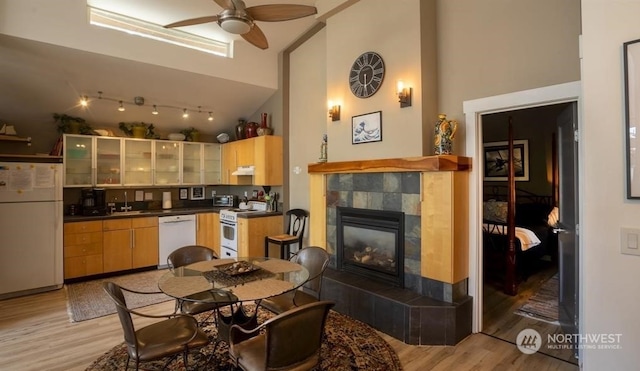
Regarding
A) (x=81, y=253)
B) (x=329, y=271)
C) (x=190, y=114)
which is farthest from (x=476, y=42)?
(x=81, y=253)

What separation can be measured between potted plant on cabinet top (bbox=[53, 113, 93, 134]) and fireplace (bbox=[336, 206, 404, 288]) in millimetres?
4139

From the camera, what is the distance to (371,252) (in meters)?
3.56

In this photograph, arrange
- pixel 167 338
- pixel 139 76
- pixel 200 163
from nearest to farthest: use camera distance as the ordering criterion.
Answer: pixel 167 338 < pixel 139 76 < pixel 200 163

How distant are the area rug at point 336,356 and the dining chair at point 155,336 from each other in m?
0.45

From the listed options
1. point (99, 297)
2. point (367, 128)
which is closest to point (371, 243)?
point (367, 128)

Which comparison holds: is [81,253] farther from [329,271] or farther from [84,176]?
[329,271]

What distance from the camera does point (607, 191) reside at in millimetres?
1525

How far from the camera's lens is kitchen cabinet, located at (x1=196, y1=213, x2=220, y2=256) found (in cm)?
551

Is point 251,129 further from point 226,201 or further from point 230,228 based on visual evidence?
point 230,228

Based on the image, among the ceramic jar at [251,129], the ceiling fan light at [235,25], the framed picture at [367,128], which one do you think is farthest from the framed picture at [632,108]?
the ceramic jar at [251,129]

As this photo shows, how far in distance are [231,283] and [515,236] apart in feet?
12.1

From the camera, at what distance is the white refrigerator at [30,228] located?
3854mm

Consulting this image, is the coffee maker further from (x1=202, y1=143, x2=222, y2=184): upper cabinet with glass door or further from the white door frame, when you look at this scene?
the white door frame

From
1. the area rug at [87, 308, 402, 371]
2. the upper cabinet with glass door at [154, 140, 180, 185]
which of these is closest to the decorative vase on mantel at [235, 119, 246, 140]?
the upper cabinet with glass door at [154, 140, 180, 185]
